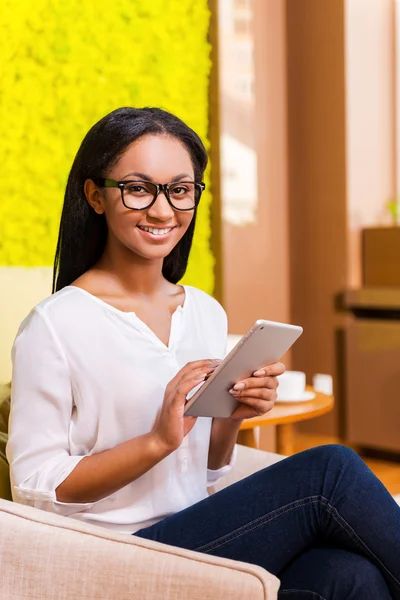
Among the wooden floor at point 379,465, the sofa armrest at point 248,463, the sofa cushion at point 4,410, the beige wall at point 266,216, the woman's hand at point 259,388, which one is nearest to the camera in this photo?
the woman's hand at point 259,388

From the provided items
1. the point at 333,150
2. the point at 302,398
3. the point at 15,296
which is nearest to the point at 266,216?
the point at 333,150

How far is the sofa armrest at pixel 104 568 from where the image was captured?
1071 mm

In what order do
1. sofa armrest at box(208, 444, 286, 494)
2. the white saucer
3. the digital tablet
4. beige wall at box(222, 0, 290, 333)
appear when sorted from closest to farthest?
the digital tablet
sofa armrest at box(208, 444, 286, 494)
the white saucer
beige wall at box(222, 0, 290, 333)

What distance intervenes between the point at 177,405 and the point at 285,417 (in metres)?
0.94

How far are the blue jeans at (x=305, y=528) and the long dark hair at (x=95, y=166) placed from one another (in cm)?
43

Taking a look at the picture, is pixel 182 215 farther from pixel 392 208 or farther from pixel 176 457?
pixel 392 208

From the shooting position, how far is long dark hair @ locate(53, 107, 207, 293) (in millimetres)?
1331

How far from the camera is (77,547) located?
110 cm

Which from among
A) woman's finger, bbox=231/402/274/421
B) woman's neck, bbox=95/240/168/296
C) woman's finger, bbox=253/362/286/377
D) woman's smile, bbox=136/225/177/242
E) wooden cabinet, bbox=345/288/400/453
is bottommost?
wooden cabinet, bbox=345/288/400/453

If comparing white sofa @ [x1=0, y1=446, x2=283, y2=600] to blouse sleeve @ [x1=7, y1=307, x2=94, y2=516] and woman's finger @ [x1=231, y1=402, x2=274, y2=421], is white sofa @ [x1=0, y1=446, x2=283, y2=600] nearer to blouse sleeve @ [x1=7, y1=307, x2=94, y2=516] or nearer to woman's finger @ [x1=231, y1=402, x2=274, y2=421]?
blouse sleeve @ [x1=7, y1=307, x2=94, y2=516]

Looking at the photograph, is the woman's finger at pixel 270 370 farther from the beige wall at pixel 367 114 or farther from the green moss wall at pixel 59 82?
the beige wall at pixel 367 114

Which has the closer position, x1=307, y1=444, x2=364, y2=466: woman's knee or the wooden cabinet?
x1=307, y1=444, x2=364, y2=466: woman's knee

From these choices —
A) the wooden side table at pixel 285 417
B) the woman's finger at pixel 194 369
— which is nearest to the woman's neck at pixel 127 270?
the woman's finger at pixel 194 369

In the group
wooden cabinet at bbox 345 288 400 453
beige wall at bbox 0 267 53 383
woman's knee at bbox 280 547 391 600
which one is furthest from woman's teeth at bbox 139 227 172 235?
wooden cabinet at bbox 345 288 400 453
